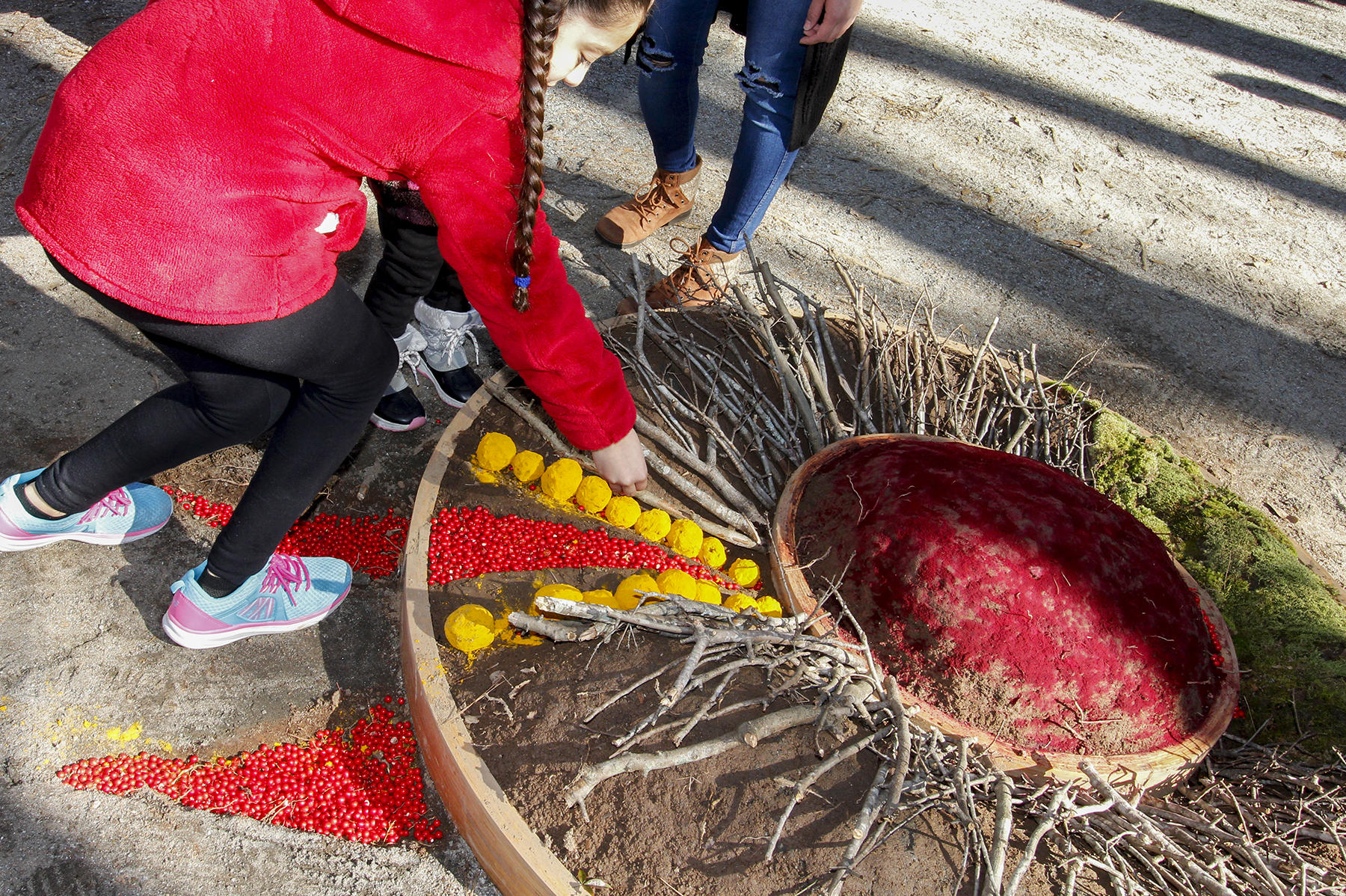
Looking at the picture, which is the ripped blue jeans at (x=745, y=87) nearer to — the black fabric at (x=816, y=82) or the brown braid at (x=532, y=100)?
the black fabric at (x=816, y=82)

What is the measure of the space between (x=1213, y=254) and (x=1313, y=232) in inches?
31.5

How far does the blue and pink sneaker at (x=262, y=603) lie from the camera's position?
2100 millimetres

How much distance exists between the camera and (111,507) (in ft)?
7.63

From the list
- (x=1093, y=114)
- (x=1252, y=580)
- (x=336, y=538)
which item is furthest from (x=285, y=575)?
(x=1093, y=114)

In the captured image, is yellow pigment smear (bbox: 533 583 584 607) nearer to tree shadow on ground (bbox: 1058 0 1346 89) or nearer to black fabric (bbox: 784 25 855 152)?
black fabric (bbox: 784 25 855 152)

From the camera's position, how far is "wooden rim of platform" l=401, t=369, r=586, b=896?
167 centimetres

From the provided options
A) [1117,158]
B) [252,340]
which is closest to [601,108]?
[1117,158]

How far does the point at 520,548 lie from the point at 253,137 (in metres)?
1.13

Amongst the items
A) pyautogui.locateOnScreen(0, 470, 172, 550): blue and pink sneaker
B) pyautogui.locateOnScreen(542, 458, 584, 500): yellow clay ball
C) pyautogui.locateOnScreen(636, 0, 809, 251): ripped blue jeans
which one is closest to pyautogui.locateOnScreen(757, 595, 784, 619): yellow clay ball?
pyautogui.locateOnScreen(542, 458, 584, 500): yellow clay ball

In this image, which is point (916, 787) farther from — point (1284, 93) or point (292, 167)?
point (1284, 93)

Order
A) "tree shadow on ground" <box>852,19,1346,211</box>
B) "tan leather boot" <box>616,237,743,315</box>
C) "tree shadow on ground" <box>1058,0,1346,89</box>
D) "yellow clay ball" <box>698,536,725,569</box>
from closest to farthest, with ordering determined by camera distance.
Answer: "yellow clay ball" <box>698,536,725,569</box>
"tan leather boot" <box>616,237,743,315</box>
"tree shadow on ground" <box>852,19,1346,211</box>
"tree shadow on ground" <box>1058,0,1346,89</box>

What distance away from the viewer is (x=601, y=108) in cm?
460

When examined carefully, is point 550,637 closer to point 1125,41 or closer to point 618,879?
point 618,879

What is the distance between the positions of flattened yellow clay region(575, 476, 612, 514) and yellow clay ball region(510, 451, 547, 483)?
136mm
